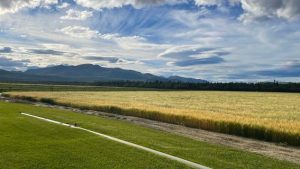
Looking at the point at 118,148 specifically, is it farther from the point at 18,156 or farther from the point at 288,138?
the point at 288,138

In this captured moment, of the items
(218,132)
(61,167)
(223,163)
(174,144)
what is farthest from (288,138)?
(61,167)

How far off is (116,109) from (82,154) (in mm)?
36305

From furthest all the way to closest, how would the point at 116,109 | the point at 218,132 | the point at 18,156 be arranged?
the point at 116,109, the point at 218,132, the point at 18,156

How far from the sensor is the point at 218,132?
106 feet

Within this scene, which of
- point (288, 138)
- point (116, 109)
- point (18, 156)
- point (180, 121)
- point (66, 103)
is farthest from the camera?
point (66, 103)

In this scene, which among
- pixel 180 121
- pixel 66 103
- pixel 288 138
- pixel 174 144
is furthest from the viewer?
pixel 66 103

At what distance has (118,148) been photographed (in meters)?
18.5

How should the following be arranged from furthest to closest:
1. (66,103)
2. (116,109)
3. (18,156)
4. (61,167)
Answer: (66,103) < (116,109) < (18,156) < (61,167)

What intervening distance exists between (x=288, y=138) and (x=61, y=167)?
57.3 feet

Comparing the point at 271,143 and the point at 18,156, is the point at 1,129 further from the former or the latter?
the point at 271,143

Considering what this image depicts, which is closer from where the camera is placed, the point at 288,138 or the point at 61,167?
the point at 61,167

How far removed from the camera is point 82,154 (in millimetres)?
16484

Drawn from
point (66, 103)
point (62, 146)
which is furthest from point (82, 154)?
point (66, 103)

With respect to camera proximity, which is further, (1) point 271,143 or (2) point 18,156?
(1) point 271,143
